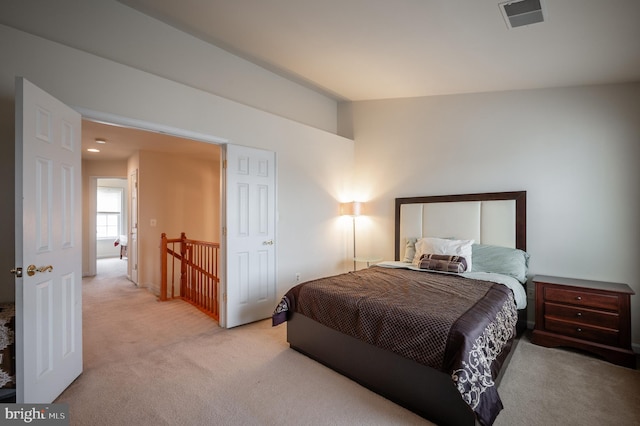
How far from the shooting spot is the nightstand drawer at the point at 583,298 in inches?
102

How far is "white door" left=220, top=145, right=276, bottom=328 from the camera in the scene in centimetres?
334

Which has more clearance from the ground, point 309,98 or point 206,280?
point 309,98

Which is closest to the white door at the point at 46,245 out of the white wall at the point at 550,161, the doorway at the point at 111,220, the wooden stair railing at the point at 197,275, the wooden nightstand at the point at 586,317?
the wooden stair railing at the point at 197,275

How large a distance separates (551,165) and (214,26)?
3.90 m

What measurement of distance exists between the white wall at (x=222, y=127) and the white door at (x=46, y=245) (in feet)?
1.21

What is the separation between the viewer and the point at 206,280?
4.24m

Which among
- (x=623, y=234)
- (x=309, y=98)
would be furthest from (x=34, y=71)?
(x=623, y=234)

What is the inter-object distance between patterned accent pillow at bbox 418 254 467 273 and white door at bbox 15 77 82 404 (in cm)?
329

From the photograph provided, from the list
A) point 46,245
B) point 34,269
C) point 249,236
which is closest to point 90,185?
point 249,236

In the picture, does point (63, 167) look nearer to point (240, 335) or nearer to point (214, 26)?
point (214, 26)

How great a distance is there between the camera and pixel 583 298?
2.71 meters

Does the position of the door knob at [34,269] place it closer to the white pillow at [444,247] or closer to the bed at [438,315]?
the bed at [438,315]

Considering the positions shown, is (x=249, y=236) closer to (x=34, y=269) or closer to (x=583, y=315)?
(x=34, y=269)

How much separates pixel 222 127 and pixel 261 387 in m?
2.58
